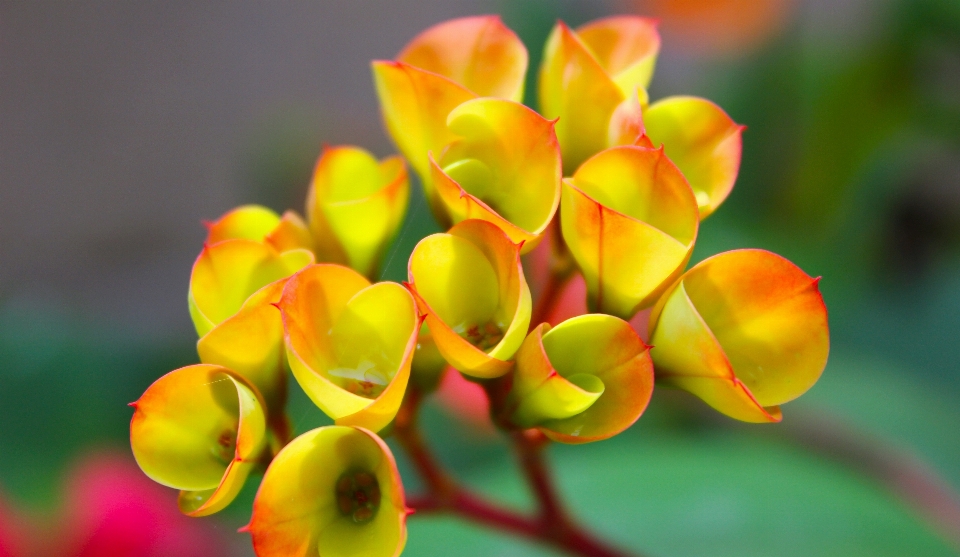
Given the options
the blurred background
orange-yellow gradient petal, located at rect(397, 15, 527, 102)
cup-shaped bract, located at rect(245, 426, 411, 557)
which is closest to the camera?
cup-shaped bract, located at rect(245, 426, 411, 557)

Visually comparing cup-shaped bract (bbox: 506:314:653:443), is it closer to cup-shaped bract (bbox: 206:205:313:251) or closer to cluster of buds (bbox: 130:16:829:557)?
cluster of buds (bbox: 130:16:829:557)

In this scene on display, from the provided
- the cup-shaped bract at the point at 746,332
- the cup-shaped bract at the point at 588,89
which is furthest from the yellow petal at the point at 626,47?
the cup-shaped bract at the point at 746,332

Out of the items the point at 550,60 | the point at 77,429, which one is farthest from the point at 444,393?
the point at 550,60

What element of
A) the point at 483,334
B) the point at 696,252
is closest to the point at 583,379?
the point at 483,334

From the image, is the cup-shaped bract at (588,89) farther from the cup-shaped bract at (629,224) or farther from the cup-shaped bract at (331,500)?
the cup-shaped bract at (331,500)

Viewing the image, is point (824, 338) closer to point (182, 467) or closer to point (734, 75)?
point (182, 467)

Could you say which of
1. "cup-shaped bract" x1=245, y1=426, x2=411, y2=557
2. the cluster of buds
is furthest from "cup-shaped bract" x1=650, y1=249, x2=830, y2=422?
"cup-shaped bract" x1=245, y1=426, x2=411, y2=557
